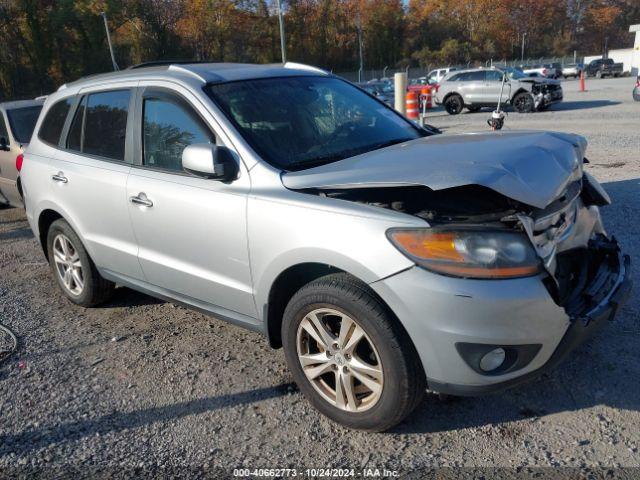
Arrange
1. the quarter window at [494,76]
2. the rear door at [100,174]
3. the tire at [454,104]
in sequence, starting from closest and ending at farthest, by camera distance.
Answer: the rear door at [100,174] < the quarter window at [494,76] < the tire at [454,104]

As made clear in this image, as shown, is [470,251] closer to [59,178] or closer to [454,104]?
[59,178]

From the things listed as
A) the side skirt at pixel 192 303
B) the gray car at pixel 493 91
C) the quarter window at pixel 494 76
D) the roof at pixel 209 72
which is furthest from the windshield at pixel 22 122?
the quarter window at pixel 494 76

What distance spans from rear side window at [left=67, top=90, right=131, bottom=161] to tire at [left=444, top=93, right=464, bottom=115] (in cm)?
1865

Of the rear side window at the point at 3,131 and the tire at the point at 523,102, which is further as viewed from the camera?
the tire at the point at 523,102

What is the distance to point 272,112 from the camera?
11.4ft

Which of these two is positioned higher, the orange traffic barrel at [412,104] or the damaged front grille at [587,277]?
the damaged front grille at [587,277]

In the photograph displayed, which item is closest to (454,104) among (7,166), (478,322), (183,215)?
(7,166)

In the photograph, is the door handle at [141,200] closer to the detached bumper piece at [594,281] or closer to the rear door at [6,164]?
the detached bumper piece at [594,281]

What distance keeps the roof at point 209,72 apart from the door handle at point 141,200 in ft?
2.55

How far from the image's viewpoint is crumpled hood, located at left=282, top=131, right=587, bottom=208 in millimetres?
2533

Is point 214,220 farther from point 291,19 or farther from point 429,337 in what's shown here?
point 291,19

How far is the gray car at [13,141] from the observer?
287 inches

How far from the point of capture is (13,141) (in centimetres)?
739

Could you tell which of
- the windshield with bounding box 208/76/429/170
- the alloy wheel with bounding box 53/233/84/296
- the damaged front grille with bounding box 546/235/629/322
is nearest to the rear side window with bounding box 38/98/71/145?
the alloy wheel with bounding box 53/233/84/296
